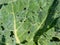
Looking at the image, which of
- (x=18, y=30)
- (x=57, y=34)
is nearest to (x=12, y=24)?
(x=18, y=30)

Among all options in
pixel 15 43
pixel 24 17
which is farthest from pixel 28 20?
pixel 15 43

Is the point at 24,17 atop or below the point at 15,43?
atop

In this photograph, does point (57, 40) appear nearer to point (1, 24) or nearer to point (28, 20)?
point (28, 20)

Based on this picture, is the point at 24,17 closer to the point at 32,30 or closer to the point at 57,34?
the point at 32,30

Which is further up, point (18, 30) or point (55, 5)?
point (55, 5)

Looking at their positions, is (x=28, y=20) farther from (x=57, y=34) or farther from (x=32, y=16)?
(x=57, y=34)

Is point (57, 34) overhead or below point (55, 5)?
below
